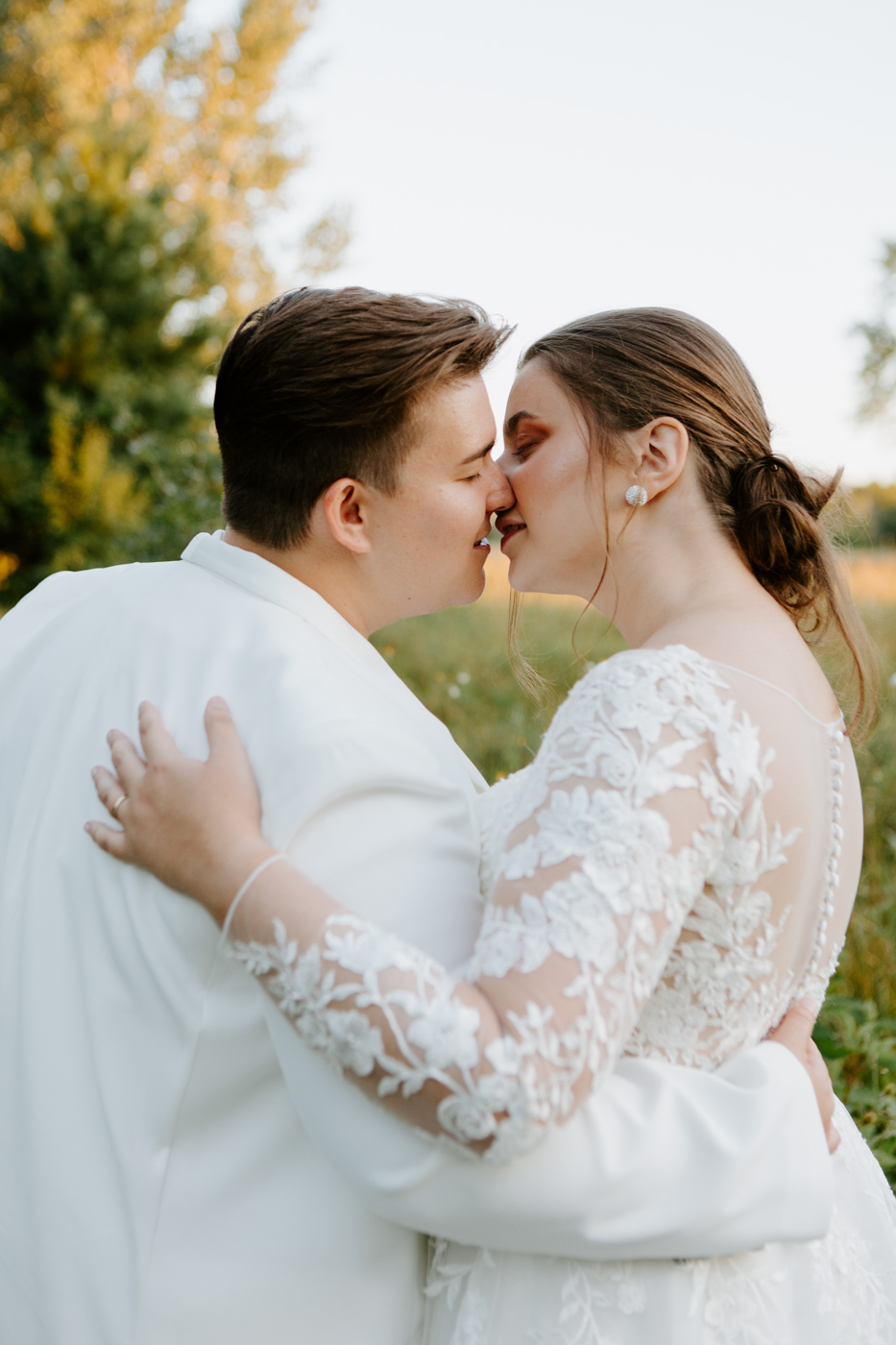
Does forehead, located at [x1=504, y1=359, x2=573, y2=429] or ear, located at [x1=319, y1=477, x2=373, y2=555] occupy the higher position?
forehead, located at [x1=504, y1=359, x2=573, y2=429]

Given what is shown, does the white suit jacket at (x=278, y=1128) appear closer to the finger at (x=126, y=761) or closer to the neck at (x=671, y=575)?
the finger at (x=126, y=761)

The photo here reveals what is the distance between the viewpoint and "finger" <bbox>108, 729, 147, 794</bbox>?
5.80ft

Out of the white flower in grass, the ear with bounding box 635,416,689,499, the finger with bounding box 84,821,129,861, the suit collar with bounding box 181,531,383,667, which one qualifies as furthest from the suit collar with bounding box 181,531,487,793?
the ear with bounding box 635,416,689,499

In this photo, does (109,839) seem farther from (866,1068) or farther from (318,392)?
(866,1068)

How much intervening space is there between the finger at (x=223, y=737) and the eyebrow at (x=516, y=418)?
4.27ft

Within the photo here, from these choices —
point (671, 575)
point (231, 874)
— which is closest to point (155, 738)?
point (231, 874)

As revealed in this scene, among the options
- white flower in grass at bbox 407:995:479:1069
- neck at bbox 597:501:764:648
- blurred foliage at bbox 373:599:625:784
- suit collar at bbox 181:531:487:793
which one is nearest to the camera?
white flower in grass at bbox 407:995:479:1069

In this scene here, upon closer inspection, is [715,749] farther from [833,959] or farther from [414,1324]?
[414,1324]

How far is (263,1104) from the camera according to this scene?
5.64 ft

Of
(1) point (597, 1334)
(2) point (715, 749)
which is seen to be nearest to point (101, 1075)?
(1) point (597, 1334)

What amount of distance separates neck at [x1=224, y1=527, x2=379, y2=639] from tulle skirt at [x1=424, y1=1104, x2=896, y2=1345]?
1415mm

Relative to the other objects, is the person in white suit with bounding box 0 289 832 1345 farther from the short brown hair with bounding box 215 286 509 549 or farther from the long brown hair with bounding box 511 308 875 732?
the long brown hair with bounding box 511 308 875 732

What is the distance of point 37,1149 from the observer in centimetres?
174

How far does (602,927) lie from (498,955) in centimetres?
16
